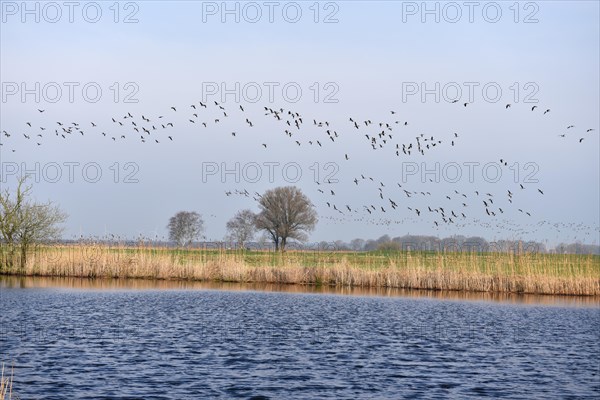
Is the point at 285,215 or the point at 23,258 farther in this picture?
the point at 285,215

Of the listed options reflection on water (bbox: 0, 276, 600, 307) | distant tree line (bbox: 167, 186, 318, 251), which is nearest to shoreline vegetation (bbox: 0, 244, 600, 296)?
reflection on water (bbox: 0, 276, 600, 307)

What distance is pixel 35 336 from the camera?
2136cm

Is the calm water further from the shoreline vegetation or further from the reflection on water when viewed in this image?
the shoreline vegetation

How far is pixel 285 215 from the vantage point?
95.2m

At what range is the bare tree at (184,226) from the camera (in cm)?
11694

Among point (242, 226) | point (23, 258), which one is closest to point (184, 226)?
point (242, 226)

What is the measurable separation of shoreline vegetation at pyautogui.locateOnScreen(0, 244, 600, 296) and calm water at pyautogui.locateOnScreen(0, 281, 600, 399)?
10.1 ft

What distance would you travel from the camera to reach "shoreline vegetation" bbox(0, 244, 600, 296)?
36.5 meters

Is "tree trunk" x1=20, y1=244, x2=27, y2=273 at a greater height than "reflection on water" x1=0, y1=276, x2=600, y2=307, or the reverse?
"tree trunk" x1=20, y1=244, x2=27, y2=273

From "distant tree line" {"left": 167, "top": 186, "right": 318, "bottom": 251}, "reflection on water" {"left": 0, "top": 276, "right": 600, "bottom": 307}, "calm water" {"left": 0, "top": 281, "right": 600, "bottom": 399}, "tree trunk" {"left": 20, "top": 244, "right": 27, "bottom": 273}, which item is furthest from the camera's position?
"distant tree line" {"left": 167, "top": 186, "right": 318, "bottom": 251}

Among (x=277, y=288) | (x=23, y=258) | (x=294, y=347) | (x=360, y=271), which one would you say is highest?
(x=23, y=258)

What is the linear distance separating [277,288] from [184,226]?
272 ft

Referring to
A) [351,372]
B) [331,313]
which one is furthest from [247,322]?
[351,372]

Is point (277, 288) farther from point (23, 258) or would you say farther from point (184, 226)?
point (184, 226)
